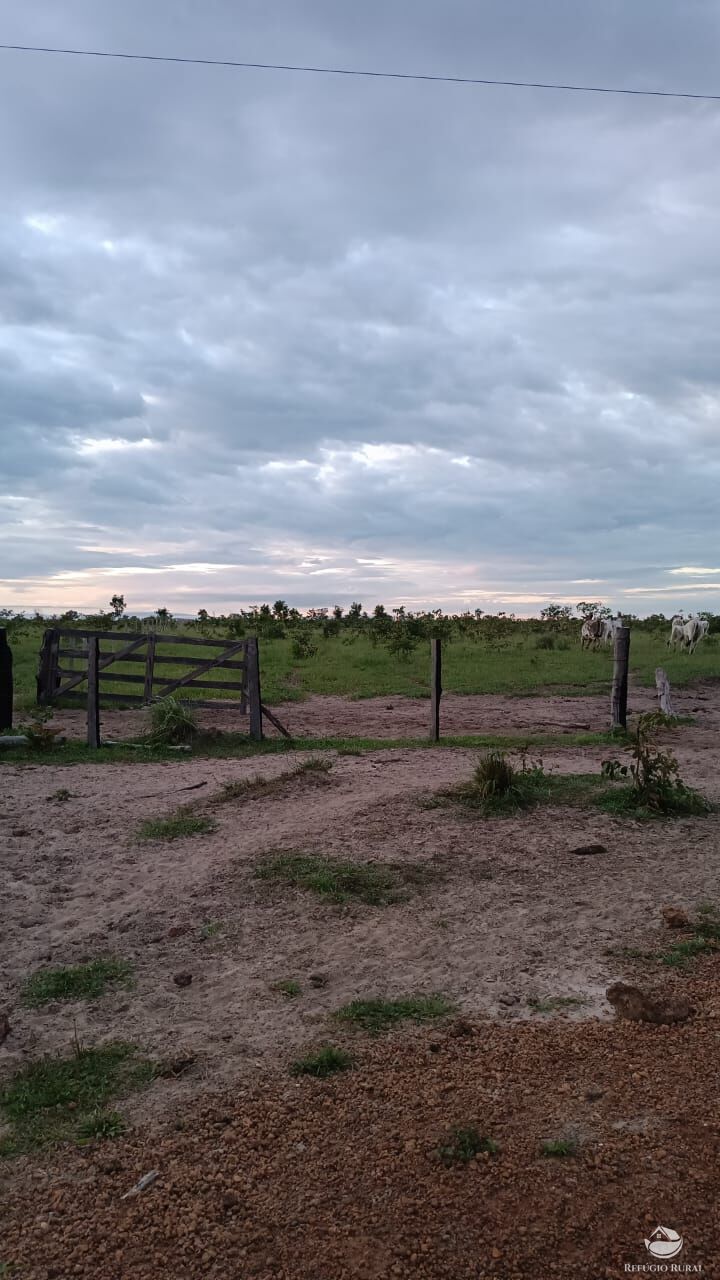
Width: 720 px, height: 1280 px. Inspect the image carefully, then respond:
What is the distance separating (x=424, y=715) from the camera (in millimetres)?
15922

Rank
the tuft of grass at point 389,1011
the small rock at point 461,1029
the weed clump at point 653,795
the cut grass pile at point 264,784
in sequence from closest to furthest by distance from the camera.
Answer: the small rock at point 461,1029 < the tuft of grass at point 389,1011 < the weed clump at point 653,795 < the cut grass pile at point 264,784

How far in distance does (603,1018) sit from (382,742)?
8521 mm

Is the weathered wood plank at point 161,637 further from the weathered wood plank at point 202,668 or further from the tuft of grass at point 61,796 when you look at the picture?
the tuft of grass at point 61,796

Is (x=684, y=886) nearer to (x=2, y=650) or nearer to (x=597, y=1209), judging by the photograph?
(x=597, y=1209)

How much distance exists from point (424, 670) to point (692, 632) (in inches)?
423

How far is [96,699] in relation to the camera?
12.2 meters

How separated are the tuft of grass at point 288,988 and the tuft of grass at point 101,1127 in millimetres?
1300

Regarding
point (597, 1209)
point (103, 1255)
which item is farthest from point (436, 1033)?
point (103, 1255)

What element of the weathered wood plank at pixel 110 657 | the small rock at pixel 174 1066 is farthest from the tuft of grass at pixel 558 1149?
the weathered wood plank at pixel 110 657

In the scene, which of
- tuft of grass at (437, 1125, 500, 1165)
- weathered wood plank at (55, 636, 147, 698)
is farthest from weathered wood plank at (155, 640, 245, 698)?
tuft of grass at (437, 1125, 500, 1165)

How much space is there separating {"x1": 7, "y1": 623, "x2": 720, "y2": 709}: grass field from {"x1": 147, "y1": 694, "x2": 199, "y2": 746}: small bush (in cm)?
436

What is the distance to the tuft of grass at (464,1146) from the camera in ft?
9.99

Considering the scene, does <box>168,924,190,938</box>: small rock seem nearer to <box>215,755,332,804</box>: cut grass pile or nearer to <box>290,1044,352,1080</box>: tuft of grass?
<box>290,1044,352,1080</box>: tuft of grass

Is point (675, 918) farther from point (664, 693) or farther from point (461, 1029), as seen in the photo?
point (664, 693)
